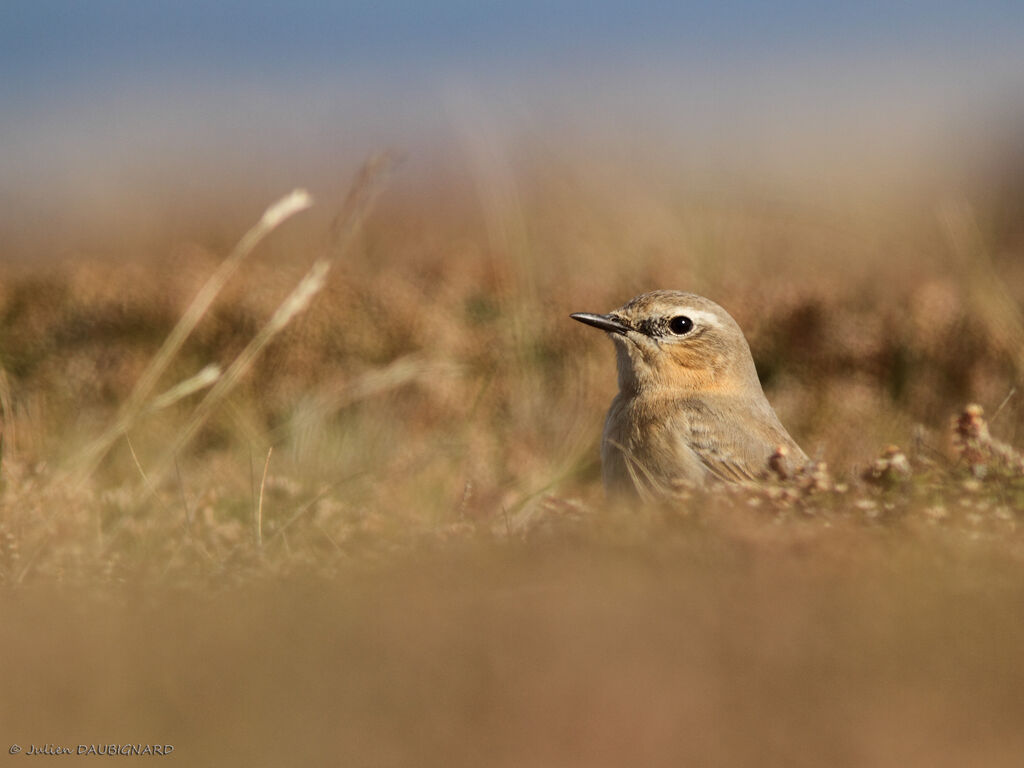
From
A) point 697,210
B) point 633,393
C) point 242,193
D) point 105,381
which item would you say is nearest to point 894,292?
point 697,210

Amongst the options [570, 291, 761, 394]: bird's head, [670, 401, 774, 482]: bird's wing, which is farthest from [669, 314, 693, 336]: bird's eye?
[670, 401, 774, 482]: bird's wing

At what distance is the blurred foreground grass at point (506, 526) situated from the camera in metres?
2.37

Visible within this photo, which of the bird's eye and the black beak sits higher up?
the black beak

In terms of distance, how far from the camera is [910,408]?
917 centimetres

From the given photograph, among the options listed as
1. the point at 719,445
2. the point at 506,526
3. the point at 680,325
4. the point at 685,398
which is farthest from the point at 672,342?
the point at 506,526

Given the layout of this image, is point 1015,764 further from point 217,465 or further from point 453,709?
point 217,465

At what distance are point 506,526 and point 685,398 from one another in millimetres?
1899

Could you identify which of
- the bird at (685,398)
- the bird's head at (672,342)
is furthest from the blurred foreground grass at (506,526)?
the bird's head at (672,342)

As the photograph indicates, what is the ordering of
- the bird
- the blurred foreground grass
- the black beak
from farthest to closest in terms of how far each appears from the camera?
the black beak
the bird
the blurred foreground grass

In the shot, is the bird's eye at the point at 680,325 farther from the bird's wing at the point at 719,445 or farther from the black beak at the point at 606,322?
the bird's wing at the point at 719,445

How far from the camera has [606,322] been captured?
21.5ft

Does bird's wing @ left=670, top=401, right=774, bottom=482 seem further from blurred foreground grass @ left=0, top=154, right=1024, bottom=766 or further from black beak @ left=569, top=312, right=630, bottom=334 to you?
black beak @ left=569, top=312, right=630, bottom=334

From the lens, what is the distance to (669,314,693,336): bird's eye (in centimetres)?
661

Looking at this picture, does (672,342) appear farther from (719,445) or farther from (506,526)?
(506,526)
